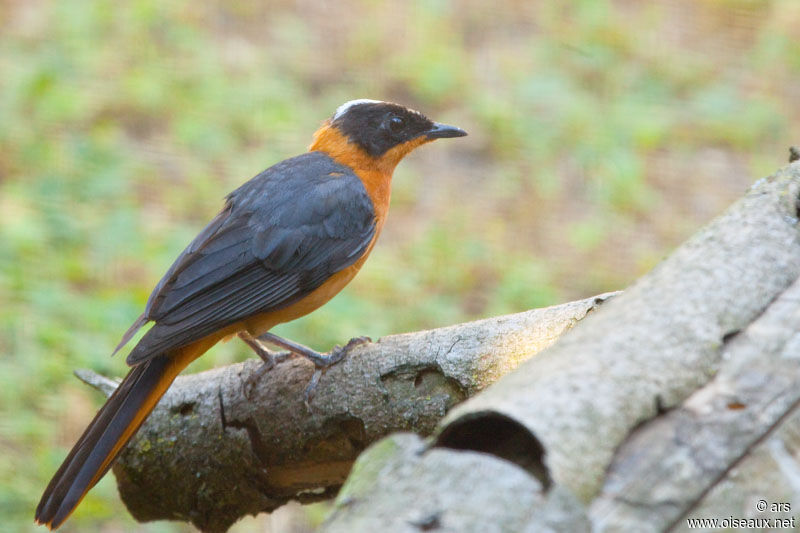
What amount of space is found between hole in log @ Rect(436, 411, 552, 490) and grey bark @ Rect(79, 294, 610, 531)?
1.03m

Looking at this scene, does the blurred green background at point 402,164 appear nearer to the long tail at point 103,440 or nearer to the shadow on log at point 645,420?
the long tail at point 103,440

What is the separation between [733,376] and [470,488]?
0.70 metres

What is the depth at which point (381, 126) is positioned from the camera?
5.11 m

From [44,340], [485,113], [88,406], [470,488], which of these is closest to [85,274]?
[44,340]

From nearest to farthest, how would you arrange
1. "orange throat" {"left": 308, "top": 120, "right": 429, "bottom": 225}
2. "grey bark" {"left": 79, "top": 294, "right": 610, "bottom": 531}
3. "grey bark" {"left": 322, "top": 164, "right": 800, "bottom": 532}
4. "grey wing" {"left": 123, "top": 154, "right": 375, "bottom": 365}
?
"grey bark" {"left": 322, "top": 164, "right": 800, "bottom": 532} → "grey bark" {"left": 79, "top": 294, "right": 610, "bottom": 531} → "grey wing" {"left": 123, "top": 154, "right": 375, "bottom": 365} → "orange throat" {"left": 308, "top": 120, "right": 429, "bottom": 225}

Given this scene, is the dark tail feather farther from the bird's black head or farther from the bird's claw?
the bird's black head

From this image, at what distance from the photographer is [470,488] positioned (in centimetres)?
207

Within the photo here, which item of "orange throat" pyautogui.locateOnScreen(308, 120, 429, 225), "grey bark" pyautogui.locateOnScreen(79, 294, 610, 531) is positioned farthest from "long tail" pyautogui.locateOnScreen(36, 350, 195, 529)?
"orange throat" pyautogui.locateOnScreen(308, 120, 429, 225)

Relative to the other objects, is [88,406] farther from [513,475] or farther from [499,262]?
Result: [513,475]

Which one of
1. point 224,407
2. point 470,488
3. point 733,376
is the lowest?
point 470,488

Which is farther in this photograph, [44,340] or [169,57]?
[169,57]

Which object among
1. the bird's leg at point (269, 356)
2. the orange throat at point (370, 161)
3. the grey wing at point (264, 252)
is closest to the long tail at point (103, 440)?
the grey wing at point (264, 252)

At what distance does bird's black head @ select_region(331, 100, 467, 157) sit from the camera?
506cm

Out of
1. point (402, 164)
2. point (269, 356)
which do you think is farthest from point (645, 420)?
point (402, 164)
